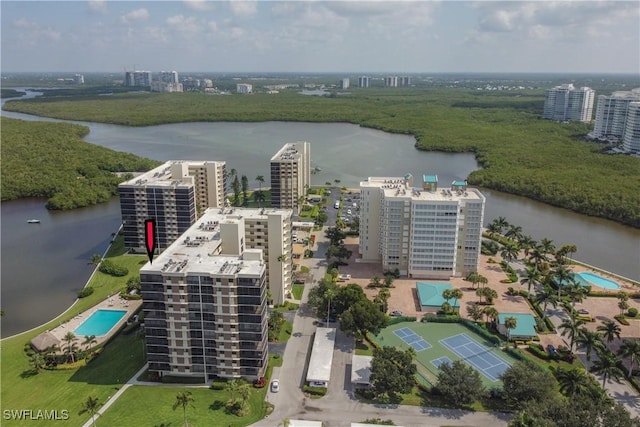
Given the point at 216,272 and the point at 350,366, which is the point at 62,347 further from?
the point at 350,366

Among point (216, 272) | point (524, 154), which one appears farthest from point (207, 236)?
point (524, 154)

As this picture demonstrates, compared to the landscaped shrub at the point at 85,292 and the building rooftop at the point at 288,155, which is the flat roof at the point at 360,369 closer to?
the landscaped shrub at the point at 85,292

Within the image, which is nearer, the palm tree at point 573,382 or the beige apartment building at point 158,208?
the palm tree at point 573,382

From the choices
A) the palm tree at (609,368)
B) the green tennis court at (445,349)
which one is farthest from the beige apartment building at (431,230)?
the palm tree at (609,368)

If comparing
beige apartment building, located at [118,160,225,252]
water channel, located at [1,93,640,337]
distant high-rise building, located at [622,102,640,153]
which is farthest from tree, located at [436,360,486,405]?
distant high-rise building, located at [622,102,640,153]

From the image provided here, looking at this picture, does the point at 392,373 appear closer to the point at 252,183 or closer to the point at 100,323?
the point at 100,323

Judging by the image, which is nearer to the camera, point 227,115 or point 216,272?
point 216,272

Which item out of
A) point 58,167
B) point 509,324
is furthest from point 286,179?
point 58,167
